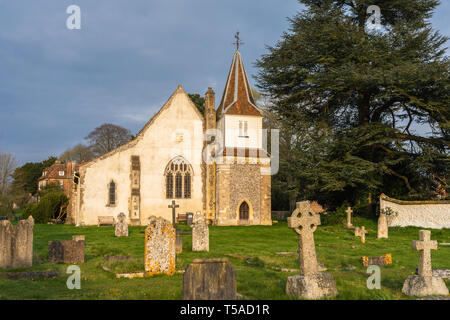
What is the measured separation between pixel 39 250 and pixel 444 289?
12629 mm

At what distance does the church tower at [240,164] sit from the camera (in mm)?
30891

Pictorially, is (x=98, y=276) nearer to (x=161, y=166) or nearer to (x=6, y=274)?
(x=6, y=274)

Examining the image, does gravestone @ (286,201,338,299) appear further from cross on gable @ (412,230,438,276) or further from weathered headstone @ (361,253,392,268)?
weathered headstone @ (361,253,392,268)

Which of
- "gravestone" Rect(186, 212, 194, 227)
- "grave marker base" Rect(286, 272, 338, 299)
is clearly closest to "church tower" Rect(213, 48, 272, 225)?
"gravestone" Rect(186, 212, 194, 227)

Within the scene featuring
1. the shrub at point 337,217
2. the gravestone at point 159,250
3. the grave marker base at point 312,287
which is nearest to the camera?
the grave marker base at point 312,287

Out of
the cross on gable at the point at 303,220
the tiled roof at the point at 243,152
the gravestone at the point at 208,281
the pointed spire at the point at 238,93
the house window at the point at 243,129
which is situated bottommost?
the gravestone at the point at 208,281

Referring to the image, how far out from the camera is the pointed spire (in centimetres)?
3366

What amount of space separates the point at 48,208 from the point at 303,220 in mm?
31029

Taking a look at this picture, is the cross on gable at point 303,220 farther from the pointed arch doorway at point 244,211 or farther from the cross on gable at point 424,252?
the pointed arch doorway at point 244,211

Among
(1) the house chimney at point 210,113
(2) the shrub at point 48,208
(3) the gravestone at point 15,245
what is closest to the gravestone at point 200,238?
(3) the gravestone at point 15,245

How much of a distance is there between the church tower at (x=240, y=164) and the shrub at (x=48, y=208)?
14.1 m

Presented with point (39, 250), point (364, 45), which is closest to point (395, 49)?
point (364, 45)

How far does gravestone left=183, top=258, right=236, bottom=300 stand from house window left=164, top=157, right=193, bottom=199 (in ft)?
83.1

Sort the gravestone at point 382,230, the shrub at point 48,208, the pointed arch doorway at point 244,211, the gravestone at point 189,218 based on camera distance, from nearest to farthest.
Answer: the gravestone at point 382,230 → the gravestone at point 189,218 → the pointed arch doorway at point 244,211 → the shrub at point 48,208
